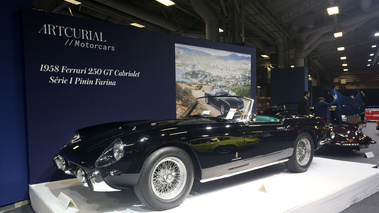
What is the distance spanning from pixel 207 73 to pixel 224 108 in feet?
9.81

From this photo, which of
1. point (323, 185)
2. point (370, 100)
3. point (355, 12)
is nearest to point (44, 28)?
point (323, 185)

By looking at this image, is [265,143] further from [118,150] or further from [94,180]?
[94,180]

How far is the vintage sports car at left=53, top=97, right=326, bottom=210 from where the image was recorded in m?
2.04

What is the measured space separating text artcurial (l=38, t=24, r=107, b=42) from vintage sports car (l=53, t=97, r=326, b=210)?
1.50 metres

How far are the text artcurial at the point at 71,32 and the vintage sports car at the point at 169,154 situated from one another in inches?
58.9

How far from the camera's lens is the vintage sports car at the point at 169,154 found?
6.69ft

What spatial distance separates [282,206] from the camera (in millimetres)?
2260

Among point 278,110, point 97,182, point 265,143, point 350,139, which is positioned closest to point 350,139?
point 350,139

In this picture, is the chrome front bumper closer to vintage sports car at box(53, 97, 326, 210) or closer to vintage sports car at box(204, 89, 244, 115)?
vintage sports car at box(53, 97, 326, 210)

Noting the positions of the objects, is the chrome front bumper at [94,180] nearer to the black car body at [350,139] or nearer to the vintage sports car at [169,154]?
the vintage sports car at [169,154]

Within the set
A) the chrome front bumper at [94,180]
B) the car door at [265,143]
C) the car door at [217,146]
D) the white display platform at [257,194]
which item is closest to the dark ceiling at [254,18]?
the car door at [265,143]

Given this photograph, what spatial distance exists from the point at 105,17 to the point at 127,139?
380 inches

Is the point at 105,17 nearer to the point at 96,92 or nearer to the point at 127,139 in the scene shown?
the point at 96,92

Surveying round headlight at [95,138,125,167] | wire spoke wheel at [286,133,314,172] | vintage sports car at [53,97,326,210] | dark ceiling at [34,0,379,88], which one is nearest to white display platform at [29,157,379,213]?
wire spoke wheel at [286,133,314,172]
